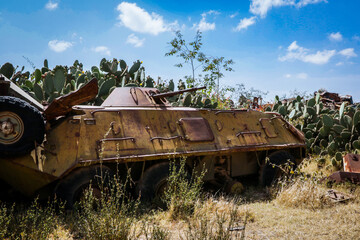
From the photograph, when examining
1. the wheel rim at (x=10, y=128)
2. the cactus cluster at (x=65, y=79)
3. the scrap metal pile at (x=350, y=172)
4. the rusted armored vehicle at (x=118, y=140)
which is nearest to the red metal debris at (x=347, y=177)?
the scrap metal pile at (x=350, y=172)

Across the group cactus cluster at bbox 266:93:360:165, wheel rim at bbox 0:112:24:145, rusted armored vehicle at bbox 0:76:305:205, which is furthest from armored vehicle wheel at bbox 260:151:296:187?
wheel rim at bbox 0:112:24:145

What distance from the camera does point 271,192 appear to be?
7.86 m

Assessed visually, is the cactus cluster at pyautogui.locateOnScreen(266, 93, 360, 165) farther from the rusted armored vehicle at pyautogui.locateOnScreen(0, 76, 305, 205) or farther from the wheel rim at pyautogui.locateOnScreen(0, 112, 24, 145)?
the wheel rim at pyautogui.locateOnScreen(0, 112, 24, 145)

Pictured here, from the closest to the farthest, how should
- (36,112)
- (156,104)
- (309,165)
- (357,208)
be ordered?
1. (36,112)
2. (357,208)
3. (156,104)
4. (309,165)

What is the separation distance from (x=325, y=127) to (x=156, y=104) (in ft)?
22.3

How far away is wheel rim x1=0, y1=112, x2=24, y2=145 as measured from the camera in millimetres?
4965

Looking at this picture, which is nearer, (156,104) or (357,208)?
(357,208)

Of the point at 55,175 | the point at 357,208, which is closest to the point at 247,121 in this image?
the point at 357,208

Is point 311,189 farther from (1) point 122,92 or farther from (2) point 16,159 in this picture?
(2) point 16,159

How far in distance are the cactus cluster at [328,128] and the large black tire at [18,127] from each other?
8524 mm

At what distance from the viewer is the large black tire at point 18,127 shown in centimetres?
496

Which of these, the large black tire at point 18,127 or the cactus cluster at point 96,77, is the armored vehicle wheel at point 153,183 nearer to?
the large black tire at point 18,127

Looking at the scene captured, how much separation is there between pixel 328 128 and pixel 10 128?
32.5 feet

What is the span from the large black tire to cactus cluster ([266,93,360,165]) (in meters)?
8.52
